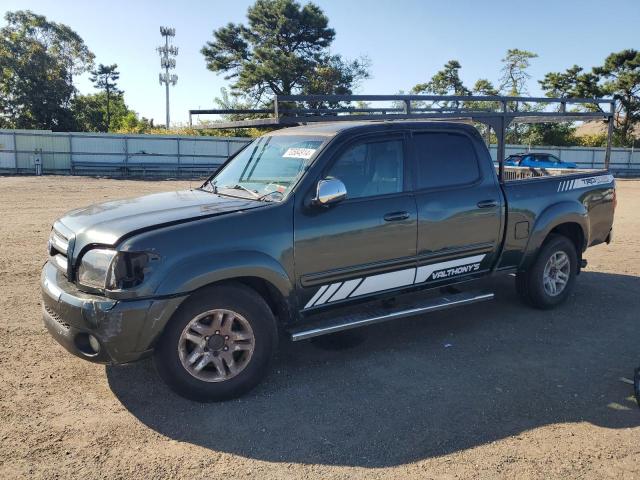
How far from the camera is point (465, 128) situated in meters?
5.24

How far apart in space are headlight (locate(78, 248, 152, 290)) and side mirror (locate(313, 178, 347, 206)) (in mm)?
1243

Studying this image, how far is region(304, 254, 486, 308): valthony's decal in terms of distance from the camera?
14.1 feet

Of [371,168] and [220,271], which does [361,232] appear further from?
[220,271]

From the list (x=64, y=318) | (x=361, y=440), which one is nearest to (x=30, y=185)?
(x=64, y=318)

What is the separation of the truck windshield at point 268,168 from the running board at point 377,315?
1.04 meters


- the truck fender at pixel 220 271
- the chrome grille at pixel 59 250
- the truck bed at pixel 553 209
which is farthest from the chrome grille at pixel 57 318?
the truck bed at pixel 553 209

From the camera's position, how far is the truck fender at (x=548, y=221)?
18.2 feet

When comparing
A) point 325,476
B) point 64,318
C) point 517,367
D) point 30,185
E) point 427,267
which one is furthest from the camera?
point 30,185

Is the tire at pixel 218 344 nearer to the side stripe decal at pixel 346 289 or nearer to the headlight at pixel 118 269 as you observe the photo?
the headlight at pixel 118 269

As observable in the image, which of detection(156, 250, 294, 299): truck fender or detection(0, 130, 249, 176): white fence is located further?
detection(0, 130, 249, 176): white fence

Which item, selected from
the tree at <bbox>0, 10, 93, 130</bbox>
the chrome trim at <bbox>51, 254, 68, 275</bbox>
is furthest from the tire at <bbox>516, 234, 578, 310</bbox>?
the tree at <bbox>0, 10, 93, 130</bbox>

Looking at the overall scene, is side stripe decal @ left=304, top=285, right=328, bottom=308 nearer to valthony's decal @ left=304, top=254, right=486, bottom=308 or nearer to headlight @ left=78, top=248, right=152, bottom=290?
valthony's decal @ left=304, top=254, right=486, bottom=308

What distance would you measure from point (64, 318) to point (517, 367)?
348 cm

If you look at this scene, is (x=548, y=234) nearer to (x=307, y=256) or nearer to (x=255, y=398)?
(x=307, y=256)
